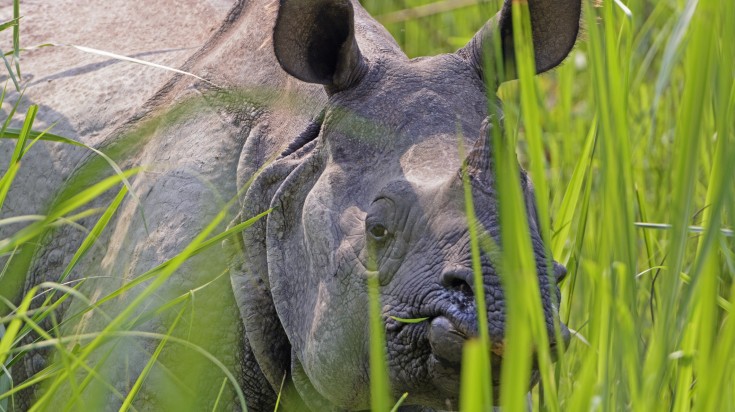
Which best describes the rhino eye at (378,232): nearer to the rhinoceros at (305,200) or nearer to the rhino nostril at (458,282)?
the rhinoceros at (305,200)

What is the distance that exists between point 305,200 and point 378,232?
341 millimetres

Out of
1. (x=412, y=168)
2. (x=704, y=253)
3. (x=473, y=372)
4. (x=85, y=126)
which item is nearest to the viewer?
(x=473, y=372)

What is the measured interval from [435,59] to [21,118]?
1.51 meters

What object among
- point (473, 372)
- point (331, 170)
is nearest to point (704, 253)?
point (473, 372)

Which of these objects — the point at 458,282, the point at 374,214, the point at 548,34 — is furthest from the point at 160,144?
the point at 458,282

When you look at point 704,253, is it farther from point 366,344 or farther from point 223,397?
point 223,397

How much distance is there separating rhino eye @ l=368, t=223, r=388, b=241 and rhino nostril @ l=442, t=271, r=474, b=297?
0.92 feet

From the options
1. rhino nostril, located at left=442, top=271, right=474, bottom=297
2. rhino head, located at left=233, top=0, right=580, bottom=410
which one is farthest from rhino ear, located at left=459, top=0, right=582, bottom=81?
rhino nostril, located at left=442, top=271, right=474, bottom=297

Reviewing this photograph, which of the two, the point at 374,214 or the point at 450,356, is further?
the point at 374,214

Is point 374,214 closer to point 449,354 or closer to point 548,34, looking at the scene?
point 449,354

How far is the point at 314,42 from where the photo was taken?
3.10 meters

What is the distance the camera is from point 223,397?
317 centimetres

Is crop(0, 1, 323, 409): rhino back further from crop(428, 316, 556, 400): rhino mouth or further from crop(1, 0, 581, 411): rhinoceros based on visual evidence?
crop(428, 316, 556, 400): rhino mouth

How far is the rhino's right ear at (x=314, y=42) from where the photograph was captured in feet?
10.1
